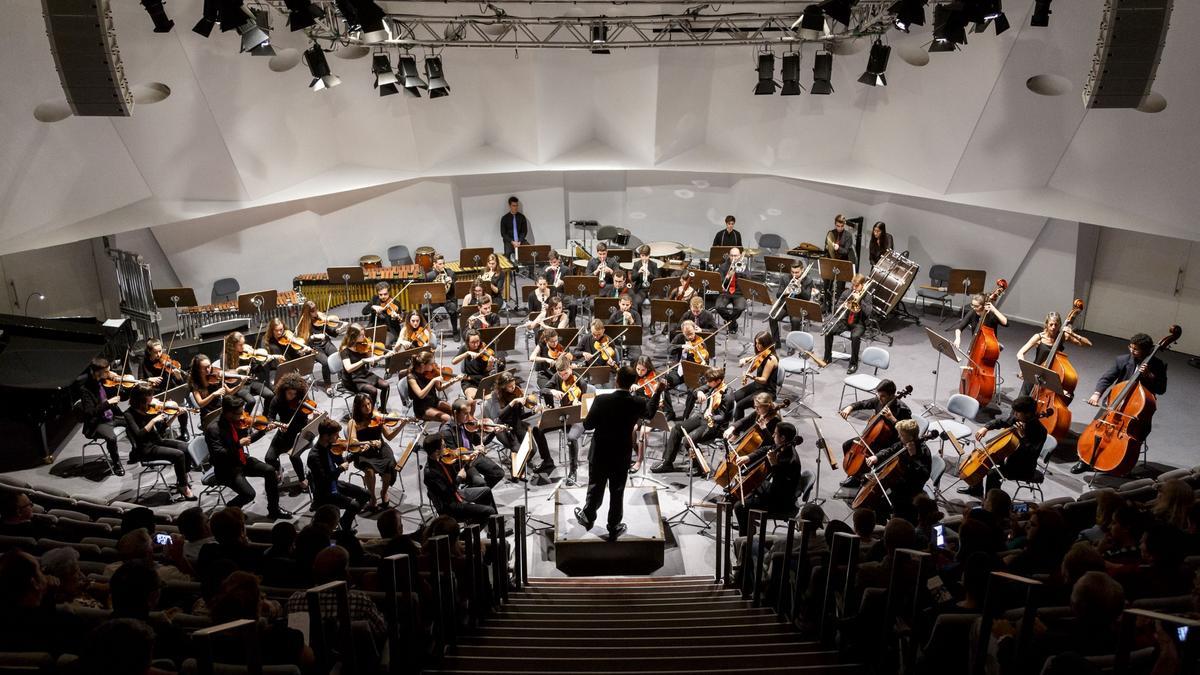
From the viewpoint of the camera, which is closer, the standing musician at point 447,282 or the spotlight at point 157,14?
the spotlight at point 157,14

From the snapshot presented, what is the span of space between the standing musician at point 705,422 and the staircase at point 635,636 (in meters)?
2.39

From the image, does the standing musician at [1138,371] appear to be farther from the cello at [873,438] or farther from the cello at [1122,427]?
the cello at [873,438]

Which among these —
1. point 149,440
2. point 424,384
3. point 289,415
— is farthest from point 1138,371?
point 149,440

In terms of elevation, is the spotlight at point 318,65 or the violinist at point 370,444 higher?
the spotlight at point 318,65

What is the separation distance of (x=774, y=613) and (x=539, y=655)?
6.13ft

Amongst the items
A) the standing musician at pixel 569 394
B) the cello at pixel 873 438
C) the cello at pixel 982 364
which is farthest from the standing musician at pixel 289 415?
the cello at pixel 982 364

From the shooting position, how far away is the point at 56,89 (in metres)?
9.67

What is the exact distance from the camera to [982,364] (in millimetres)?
10109

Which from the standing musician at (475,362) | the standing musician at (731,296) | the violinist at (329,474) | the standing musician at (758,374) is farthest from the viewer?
the standing musician at (731,296)

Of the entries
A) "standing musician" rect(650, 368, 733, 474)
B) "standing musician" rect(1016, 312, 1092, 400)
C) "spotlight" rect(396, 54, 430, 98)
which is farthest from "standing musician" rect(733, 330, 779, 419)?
"spotlight" rect(396, 54, 430, 98)

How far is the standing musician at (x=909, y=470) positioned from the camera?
738 cm

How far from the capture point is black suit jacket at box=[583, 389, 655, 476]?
7.23m

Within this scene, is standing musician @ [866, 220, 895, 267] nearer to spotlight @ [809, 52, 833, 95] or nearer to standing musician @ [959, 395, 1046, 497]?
spotlight @ [809, 52, 833, 95]

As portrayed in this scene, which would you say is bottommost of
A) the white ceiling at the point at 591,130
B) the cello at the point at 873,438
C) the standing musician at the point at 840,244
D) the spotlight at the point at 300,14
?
the cello at the point at 873,438
